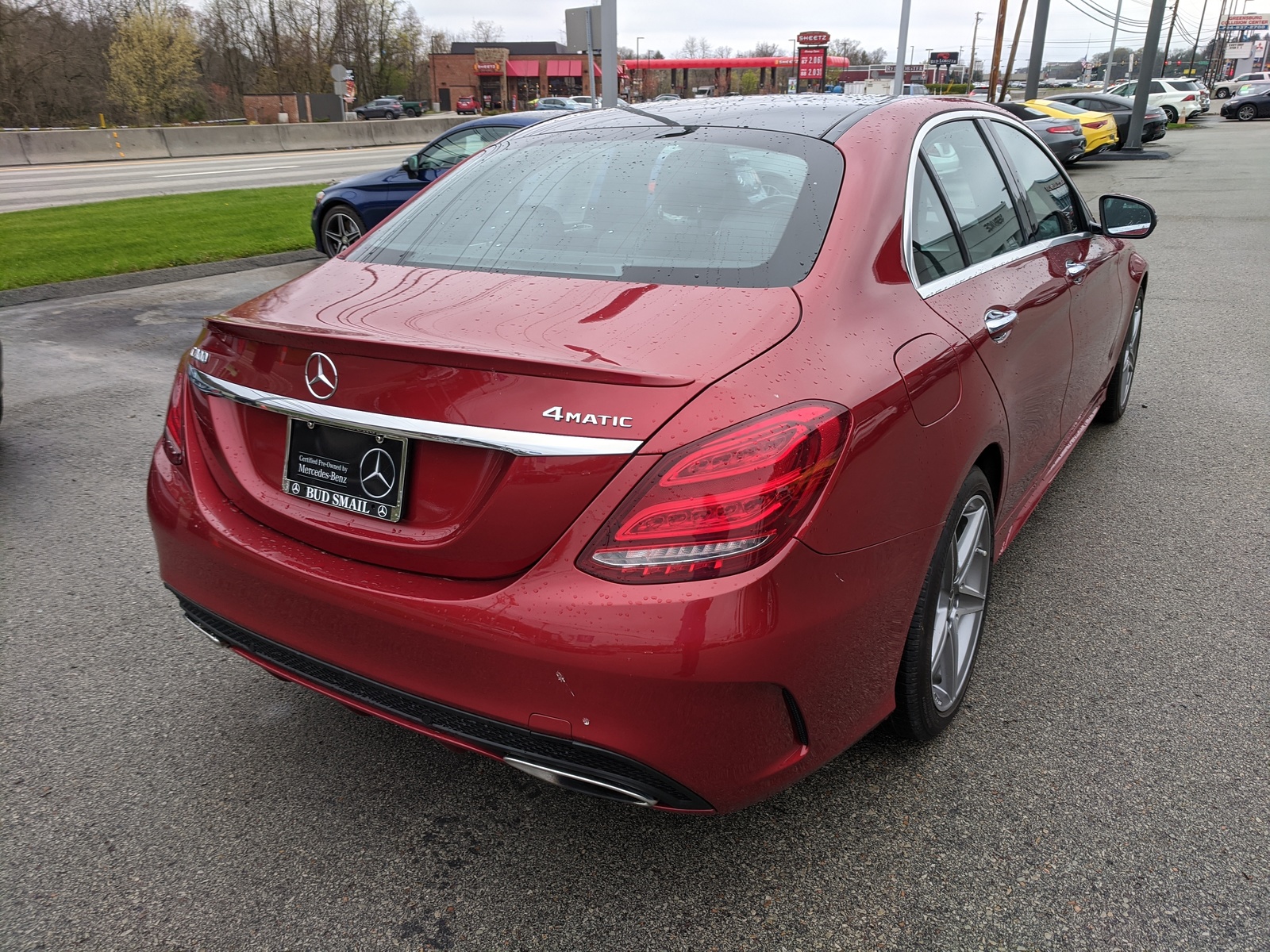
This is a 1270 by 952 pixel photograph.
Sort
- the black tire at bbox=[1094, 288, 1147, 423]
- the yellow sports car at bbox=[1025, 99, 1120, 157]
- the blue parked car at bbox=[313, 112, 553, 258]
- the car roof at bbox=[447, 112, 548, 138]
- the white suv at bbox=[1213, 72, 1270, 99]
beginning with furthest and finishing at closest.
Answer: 1. the white suv at bbox=[1213, 72, 1270, 99]
2. the yellow sports car at bbox=[1025, 99, 1120, 157]
3. the car roof at bbox=[447, 112, 548, 138]
4. the blue parked car at bbox=[313, 112, 553, 258]
5. the black tire at bbox=[1094, 288, 1147, 423]

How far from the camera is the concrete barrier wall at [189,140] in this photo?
26.2 meters

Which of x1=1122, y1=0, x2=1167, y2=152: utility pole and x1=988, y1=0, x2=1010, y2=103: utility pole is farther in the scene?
x1=988, y1=0, x2=1010, y2=103: utility pole

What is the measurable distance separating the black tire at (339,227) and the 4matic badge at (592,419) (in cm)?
931

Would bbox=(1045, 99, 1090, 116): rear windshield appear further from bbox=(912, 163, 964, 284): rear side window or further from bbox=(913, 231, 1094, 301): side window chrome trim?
bbox=(912, 163, 964, 284): rear side window

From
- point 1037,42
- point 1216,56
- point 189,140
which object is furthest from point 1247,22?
point 189,140

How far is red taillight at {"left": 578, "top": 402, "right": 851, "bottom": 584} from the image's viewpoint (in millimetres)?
1726

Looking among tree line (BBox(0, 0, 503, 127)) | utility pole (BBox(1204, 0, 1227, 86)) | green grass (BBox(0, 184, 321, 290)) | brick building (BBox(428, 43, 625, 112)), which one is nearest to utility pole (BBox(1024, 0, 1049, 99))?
green grass (BBox(0, 184, 321, 290))

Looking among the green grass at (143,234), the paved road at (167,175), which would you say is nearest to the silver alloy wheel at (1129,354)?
the green grass at (143,234)

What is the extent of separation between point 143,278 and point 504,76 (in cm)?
9278

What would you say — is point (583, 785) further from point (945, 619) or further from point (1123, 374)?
point (1123, 374)

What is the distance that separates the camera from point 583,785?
1868mm

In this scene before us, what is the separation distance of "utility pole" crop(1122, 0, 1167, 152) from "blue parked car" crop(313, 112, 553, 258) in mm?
19453

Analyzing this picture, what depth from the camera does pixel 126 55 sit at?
48.2 m

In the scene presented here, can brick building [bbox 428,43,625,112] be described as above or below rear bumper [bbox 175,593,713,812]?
above
